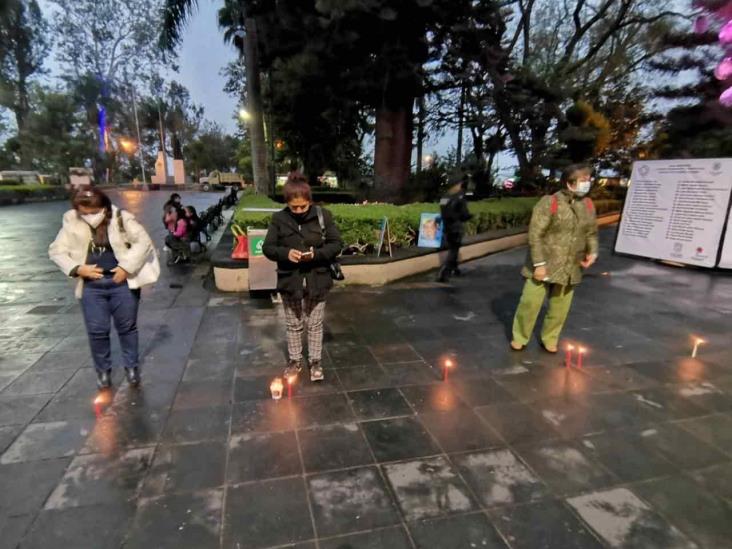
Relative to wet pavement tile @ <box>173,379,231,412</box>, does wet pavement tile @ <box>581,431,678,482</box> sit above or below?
above

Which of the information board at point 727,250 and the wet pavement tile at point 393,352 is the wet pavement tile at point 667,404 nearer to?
the wet pavement tile at point 393,352

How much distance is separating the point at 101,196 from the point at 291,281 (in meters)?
1.62

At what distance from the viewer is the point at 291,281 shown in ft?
11.9

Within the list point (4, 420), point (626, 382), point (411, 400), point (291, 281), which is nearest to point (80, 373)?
point (4, 420)

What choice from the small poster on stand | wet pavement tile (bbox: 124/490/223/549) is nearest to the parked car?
the small poster on stand

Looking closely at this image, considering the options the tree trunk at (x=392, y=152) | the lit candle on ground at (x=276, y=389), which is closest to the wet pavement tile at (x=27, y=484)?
the lit candle on ground at (x=276, y=389)

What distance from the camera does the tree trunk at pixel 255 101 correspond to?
13586 millimetres

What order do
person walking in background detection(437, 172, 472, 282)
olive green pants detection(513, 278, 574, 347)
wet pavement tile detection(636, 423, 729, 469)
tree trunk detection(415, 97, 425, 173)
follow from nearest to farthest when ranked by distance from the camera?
wet pavement tile detection(636, 423, 729, 469), olive green pants detection(513, 278, 574, 347), person walking in background detection(437, 172, 472, 282), tree trunk detection(415, 97, 425, 173)

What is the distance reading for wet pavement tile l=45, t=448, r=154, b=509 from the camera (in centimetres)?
245

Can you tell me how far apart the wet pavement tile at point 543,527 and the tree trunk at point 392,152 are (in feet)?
36.1

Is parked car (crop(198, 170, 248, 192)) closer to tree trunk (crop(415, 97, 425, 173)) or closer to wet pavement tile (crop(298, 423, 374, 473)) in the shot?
tree trunk (crop(415, 97, 425, 173))

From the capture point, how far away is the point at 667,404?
141 inches

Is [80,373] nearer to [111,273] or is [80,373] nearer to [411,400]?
[111,273]

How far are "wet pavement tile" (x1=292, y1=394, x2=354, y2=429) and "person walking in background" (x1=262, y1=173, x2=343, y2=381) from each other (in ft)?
2.25
